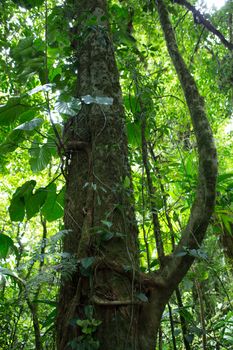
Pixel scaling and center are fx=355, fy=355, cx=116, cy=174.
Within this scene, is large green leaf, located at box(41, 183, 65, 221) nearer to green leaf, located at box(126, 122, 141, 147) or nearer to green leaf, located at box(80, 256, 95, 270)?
green leaf, located at box(126, 122, 141, 147)

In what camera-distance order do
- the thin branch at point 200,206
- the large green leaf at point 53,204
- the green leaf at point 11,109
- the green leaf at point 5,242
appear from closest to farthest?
the thin branch at point 200,206 → the green leaf at point 11,109 → the green leaf at point 5,242 → the large green leaf at point 53,204

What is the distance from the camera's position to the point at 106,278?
4.78 ft

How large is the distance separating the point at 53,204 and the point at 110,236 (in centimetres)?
104

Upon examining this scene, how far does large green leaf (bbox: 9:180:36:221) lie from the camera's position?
7.57ft

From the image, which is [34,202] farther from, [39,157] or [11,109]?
[11,109]

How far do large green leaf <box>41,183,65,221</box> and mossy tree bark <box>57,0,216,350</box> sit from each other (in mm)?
541

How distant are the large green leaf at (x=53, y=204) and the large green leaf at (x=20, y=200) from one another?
0.47 feet

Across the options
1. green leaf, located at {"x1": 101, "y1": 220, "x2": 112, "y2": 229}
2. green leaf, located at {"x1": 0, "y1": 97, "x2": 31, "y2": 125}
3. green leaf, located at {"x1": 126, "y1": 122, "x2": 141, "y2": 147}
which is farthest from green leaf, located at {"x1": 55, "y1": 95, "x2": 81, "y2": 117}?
green leaf, located at {"x1": 126, "y1": 122, "x2": 141, "y2": 147}

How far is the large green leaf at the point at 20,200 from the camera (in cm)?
231

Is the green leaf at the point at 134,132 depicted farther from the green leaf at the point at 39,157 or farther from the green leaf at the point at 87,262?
the green leaf at the point at 87,262

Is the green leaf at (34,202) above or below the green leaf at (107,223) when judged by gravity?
above

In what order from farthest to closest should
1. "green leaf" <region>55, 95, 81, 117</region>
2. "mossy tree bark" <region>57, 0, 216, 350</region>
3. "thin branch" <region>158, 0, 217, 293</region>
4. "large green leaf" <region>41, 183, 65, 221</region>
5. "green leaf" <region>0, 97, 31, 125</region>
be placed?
"large green leaf" <region>41, 183, 65, 221</region> → "green leaf" <region>0, 97, 31, 125</region> → "green leaf" <region>55, 95, 81, 117</region> → "thin branch" <region>158, 0, 217, 293</region> → "mossy tree bark" <region>57, 0, 216, 350</region>

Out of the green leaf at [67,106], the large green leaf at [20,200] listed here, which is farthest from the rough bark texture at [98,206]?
the large green leaf at [20,200]

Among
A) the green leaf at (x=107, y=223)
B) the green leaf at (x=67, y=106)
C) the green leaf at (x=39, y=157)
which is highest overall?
the green leaf at (x=39, y=157)
